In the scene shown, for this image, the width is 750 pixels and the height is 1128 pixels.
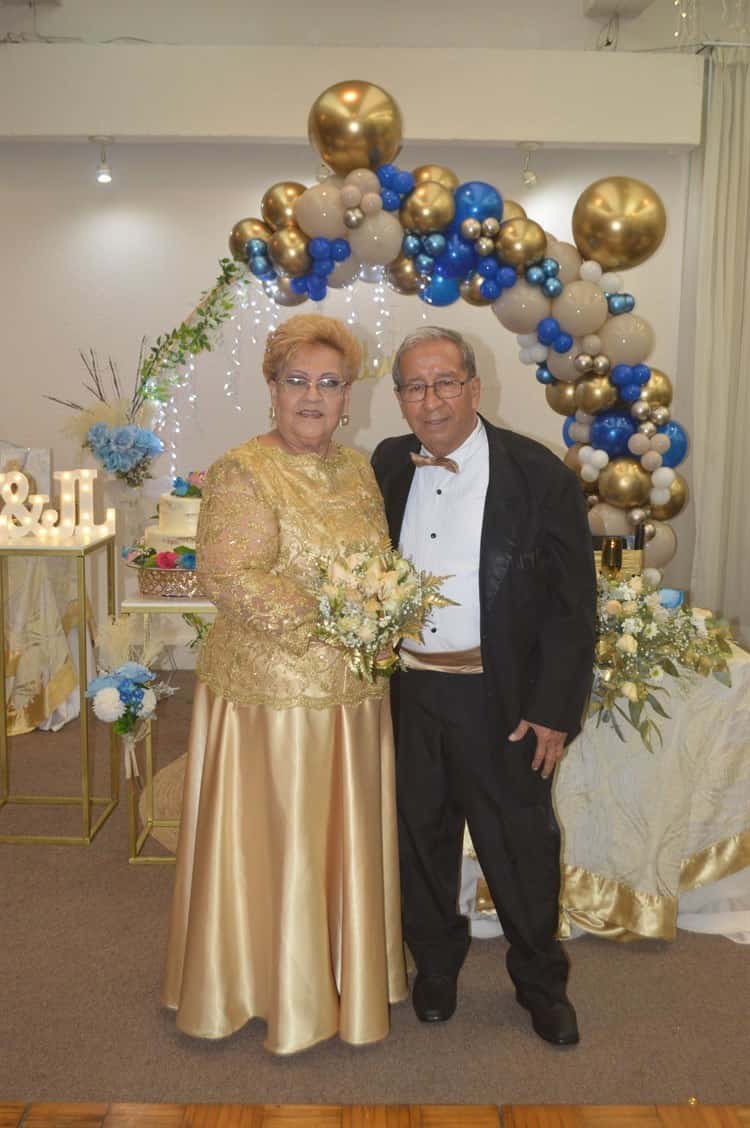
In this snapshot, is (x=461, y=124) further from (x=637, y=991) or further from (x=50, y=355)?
(x=637, y=991)

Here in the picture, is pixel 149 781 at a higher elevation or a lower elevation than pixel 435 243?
A: lower

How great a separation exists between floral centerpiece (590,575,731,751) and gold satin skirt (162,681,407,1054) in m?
0.80

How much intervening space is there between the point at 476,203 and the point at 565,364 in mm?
737

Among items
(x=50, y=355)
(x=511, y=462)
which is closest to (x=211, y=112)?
(x=50, y=355)

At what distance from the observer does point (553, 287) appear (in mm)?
3869

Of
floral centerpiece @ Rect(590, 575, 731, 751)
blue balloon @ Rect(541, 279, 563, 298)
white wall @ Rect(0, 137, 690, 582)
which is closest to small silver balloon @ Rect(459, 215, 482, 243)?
blue balloon @ Rect(541, 279, 563, 298)

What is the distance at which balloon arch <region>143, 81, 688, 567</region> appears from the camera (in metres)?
3.76

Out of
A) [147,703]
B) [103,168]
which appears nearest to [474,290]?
[147,703]

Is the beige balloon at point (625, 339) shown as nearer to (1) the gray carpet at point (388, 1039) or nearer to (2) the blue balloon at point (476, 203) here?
(2) the blue balloon at point (476, 203)

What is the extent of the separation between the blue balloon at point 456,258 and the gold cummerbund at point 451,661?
202cm

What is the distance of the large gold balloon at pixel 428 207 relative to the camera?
12.4 ft

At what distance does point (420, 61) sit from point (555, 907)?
490 cm

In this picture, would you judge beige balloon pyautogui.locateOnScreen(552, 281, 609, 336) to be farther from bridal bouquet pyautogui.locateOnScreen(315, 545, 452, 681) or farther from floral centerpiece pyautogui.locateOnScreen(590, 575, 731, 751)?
bridal bouquet pyautogui.locateOnScreen(315, 545, 452, 681)

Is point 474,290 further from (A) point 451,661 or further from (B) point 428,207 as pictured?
(A) point 451,661
